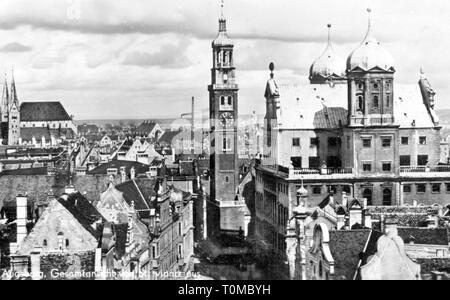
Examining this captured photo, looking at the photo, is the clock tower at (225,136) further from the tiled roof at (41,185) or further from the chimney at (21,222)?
the chimney at (21,222)

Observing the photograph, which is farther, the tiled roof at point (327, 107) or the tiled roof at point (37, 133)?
the tiled roof at point (37, 133)

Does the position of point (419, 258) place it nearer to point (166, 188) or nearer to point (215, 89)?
point (166, 188)

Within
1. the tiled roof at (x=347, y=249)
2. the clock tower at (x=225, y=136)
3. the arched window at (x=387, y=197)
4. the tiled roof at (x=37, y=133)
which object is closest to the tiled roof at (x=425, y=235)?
the tiled roof at (x=347, y=249)

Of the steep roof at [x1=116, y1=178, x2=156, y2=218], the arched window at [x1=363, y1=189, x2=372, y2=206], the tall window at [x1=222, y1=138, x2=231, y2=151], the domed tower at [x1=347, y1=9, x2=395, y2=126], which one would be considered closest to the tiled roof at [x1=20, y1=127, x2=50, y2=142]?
the tall window at [x1=222, y1=138, x2=231, y2=151]

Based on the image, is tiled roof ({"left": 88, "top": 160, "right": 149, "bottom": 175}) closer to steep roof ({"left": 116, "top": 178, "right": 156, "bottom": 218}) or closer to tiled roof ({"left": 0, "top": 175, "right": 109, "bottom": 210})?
tiled roof ({"left": 0, "top": 175, "right": 109, "bottom": 210})

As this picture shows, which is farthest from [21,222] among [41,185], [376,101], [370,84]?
[376,101]
